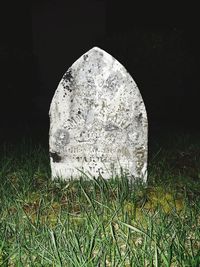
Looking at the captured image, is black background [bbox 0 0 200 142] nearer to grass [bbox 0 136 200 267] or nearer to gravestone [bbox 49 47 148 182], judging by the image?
grass [bbox 0 136 200 267]

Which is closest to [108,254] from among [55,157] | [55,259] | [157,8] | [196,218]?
[55,259]

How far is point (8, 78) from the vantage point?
24.5 feet

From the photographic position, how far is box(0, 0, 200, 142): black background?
678 centimetres

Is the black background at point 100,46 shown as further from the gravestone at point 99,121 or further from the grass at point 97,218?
the gravestone at point 99,121

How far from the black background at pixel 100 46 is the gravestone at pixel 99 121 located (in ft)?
6.39

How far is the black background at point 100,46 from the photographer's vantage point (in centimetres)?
678

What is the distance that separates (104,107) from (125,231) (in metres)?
0.96

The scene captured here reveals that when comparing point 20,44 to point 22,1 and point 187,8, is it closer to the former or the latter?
point 22,1

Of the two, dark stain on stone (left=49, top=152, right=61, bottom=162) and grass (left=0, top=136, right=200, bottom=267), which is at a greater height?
dark stain on stone (left=49, top=152, right=61, bottom=162)

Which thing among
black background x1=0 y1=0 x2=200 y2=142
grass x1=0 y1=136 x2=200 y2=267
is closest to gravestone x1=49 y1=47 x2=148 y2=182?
grass x1=0 y1=136 x2=200 y2=267

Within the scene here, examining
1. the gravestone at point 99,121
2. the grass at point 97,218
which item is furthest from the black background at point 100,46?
the gravestone at point 99,121

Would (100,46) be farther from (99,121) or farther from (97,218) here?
(97,218)

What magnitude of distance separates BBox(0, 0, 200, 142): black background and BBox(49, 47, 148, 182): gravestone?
1946 millimetres

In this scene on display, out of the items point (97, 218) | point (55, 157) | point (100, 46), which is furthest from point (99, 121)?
point (100, 46)
